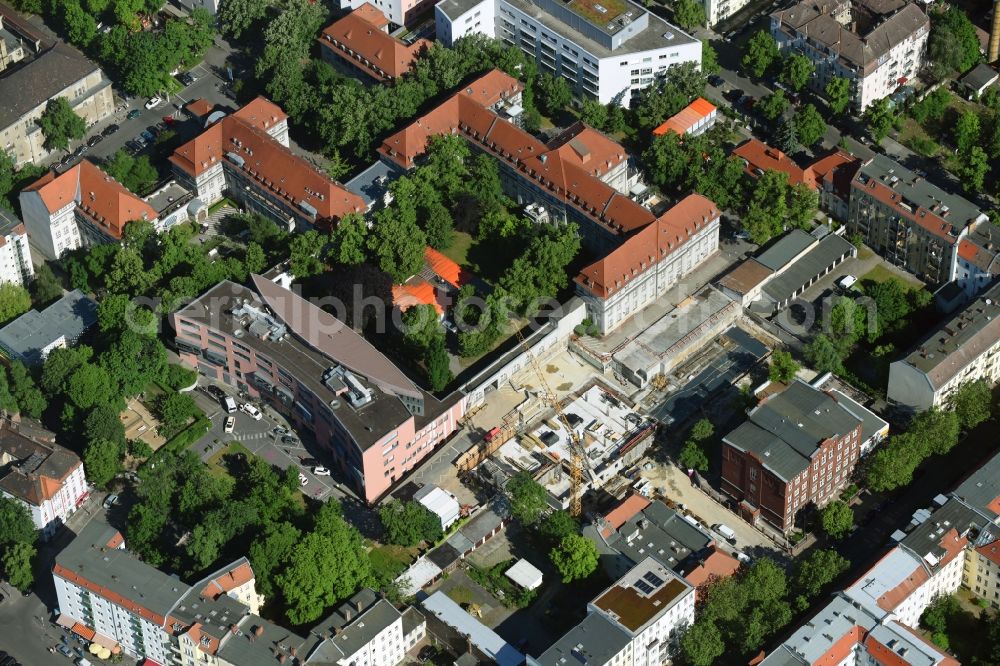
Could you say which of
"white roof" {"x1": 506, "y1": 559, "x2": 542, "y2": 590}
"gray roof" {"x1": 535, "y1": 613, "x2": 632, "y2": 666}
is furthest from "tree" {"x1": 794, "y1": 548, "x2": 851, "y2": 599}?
"white roof" {"x1": 506, "y1": 559, "x2": 542, "y2": 590}

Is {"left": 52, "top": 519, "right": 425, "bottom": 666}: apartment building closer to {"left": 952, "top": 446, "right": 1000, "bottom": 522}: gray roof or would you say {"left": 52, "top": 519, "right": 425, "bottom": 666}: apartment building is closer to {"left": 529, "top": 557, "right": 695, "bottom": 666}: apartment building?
{"left": 529, "top": 557, "right": 695, "bottom": 666}: apartment building

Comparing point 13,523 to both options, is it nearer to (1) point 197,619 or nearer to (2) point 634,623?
(1) point 197,619

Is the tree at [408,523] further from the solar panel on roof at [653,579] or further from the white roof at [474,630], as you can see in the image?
the solar panel on roof at [653,579]

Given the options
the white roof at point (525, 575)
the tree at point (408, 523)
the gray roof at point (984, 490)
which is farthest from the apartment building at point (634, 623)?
the gray roof at point (984, 490)

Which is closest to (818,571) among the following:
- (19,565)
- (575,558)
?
(575,558)

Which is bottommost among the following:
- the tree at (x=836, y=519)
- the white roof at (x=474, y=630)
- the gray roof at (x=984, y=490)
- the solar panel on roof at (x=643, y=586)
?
the white roof at (x=474, y=630)

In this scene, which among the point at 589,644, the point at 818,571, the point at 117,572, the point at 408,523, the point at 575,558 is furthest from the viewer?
the point at 408,523
